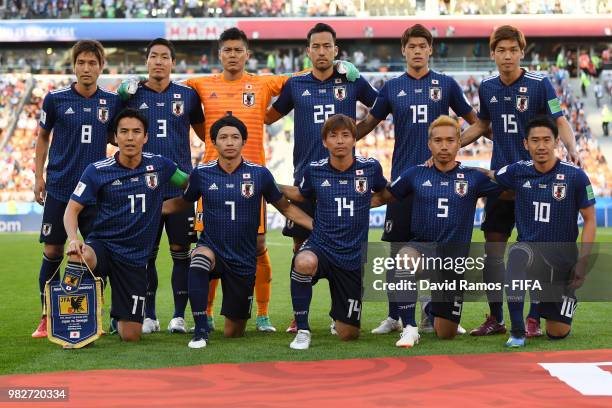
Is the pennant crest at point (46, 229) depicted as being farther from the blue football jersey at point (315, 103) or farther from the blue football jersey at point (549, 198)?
the blue football jersey at point (549, 198)

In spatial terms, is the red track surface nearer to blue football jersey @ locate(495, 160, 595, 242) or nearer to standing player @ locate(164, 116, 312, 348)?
blue football jersey @ locate(495, 160, 595, 242)

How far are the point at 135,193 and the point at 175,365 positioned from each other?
1.56 meters

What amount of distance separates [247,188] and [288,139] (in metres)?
25.8

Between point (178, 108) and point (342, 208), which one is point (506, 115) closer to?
point (342, 208)

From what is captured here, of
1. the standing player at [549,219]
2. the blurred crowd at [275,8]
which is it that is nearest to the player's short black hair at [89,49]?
the standing player at [549,219]

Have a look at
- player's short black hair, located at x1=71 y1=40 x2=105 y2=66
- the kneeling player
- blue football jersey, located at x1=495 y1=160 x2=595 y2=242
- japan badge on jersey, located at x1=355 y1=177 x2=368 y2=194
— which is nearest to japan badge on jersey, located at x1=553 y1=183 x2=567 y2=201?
blue football jersey, located at x1=495 y1=160 x2=595 y2=242

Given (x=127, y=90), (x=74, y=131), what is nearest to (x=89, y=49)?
(x=127, y=90)

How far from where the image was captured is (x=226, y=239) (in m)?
7.05

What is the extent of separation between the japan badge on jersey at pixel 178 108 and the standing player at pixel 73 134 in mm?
421

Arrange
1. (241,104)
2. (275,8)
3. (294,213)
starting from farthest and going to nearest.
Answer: (275,8), (241,104), (294,213)

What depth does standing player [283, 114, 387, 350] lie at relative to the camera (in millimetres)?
6910

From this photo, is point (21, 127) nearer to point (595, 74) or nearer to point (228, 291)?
point (595, 74)

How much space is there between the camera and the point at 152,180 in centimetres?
701

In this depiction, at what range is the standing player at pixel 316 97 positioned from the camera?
7551 millimetres
